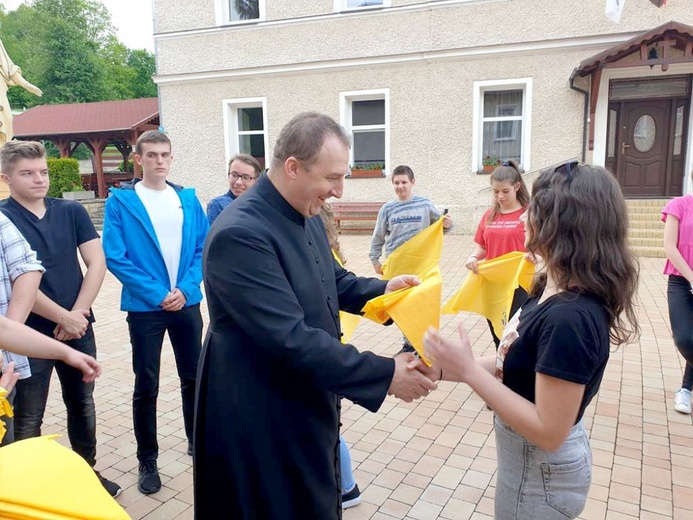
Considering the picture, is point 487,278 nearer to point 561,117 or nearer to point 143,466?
point 143,466

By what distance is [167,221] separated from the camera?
3357 millimetres

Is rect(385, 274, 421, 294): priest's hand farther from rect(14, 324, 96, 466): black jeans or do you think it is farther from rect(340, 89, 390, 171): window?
rect(340, 89, 390, 171): window

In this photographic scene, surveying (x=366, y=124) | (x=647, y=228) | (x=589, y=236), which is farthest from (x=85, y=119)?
(x=589, y=236)

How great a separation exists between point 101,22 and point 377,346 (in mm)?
60958

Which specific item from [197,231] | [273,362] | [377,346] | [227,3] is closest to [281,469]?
[273,362]

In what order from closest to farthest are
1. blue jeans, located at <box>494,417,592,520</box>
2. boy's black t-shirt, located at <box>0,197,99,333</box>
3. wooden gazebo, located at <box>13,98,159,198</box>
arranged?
1. blue jeans, located at <box>494,417,592,520</box>
2. boy's black t-shirt, located at <box>0,197,99,333</box>
3. wooden gazebo, located at <box>13,98,159,198</box>

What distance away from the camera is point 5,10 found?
5297 cm

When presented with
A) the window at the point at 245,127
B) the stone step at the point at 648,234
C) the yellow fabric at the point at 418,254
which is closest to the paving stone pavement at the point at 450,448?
the yellow fabric at the point at 418,254

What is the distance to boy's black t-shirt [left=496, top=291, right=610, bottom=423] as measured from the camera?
4.77 ft

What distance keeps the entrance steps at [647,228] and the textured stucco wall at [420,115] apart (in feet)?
6.55

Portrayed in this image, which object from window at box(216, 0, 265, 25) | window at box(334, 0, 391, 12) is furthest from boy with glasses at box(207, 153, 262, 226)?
window at box(216, 0, 265, 25)

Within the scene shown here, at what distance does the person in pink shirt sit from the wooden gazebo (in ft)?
70.4

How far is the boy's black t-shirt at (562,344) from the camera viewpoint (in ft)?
4.77

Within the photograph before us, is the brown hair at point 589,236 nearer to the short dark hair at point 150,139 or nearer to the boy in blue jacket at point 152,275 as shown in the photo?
the boy in blue jacket at point 152,275
